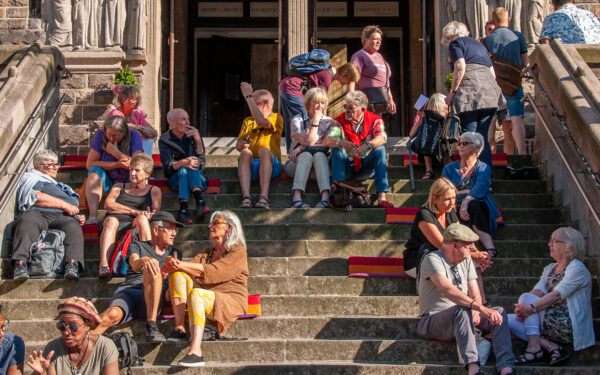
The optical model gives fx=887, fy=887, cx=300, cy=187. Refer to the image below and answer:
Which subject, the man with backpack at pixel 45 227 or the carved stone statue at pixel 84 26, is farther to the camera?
the carved stone statue at pixel 84 26

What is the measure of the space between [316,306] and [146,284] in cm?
131

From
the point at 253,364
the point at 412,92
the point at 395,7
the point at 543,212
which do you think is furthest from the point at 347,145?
the point at 395,7

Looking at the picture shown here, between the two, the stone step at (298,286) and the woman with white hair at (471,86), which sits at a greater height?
the woman with white hair at (471,86)

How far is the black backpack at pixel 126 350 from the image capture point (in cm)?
600

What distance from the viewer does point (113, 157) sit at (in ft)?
27.6

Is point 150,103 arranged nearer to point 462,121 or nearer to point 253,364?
point 462,121

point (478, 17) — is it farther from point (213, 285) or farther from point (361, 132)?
point (213, 285)

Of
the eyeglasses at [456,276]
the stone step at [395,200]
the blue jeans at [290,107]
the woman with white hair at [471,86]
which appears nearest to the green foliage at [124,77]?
the blue jeans at [290,107]

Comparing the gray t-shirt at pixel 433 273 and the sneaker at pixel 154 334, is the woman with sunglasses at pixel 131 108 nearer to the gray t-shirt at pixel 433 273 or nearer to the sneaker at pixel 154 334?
the sneaker at pixel 154 334

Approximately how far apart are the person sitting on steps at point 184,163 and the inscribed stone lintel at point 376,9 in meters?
7.48

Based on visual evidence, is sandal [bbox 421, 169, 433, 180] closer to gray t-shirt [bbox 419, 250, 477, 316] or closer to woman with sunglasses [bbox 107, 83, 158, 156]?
gray t-shirt [bbox 419, 250, 477, 316]

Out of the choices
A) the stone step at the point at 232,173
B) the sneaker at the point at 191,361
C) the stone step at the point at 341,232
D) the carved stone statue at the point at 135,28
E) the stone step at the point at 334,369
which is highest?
the carved stone statue at the point at 135,28

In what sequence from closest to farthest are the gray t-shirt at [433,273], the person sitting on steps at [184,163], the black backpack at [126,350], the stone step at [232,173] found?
the black backpack at [126,350] < the gray t-shirt at [433,273] < the person sitting on steps at [184,163] < the stone step at [232,173]

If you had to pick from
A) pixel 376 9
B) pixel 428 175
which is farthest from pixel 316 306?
pixel 376 9
